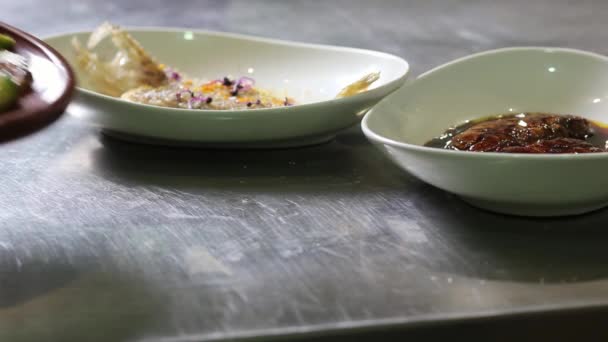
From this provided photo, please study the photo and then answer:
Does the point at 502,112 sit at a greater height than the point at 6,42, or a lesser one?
lesser

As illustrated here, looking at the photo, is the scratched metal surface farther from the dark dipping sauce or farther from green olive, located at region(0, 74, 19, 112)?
green olive, located at region(0, 74, 19, 112)

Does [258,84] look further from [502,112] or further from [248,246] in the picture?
[248,246]

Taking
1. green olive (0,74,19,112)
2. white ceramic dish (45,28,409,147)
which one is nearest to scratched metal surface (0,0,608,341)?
white ceramic dish (45,28,409,147)

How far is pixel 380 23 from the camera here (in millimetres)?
2279

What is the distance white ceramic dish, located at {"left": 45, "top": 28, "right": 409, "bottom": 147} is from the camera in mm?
1167

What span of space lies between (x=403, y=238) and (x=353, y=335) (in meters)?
0.21

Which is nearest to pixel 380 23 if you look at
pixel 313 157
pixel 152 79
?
pixel 152 79

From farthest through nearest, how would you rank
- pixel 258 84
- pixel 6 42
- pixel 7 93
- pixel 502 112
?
pixel 258 84, pixel 502 112, pixel 6 42, pixel 7 93

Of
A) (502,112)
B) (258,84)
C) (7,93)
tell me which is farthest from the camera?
(258,84)

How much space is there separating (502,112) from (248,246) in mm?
606

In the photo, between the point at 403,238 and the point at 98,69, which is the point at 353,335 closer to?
the point at 403,238

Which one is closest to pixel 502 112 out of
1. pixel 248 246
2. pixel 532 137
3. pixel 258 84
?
pixel 532 137

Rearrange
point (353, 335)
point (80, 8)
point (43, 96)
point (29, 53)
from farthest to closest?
point (80, 8)
point (29, 53)
point (43, 96)
point (353, 335)

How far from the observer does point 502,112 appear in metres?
1.34
